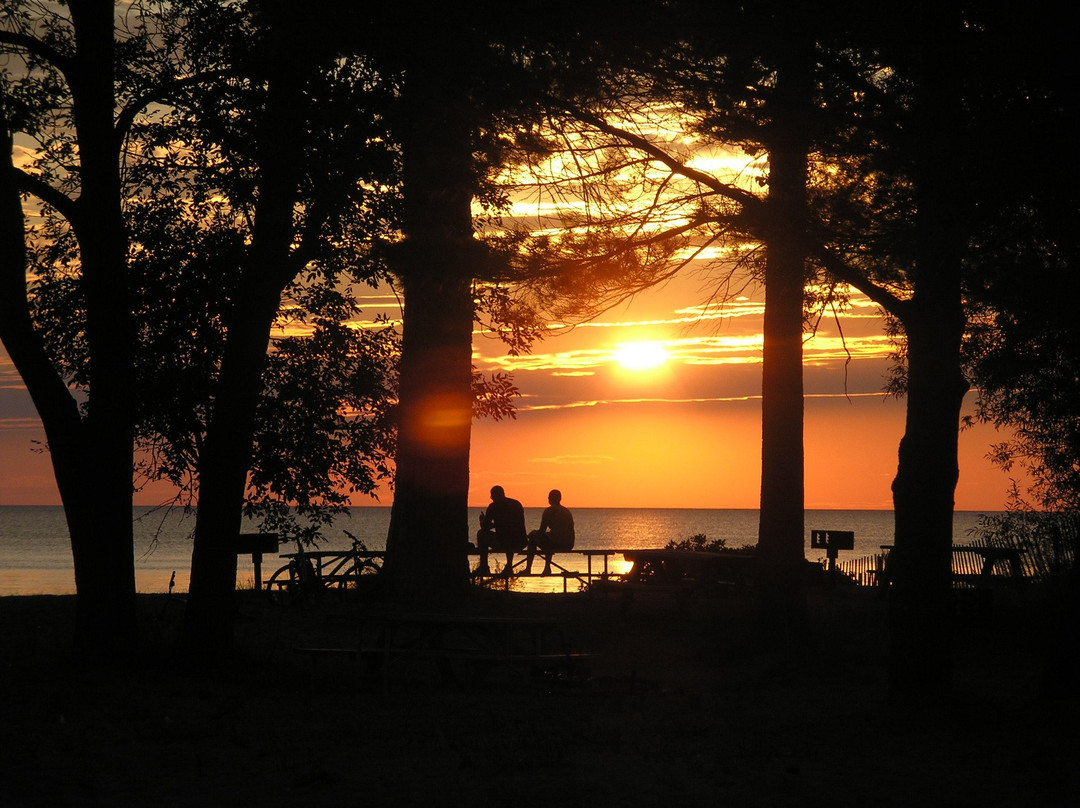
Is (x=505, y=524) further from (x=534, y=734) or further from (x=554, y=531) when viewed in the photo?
→ (x=534, y=734)

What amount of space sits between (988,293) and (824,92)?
355 cm

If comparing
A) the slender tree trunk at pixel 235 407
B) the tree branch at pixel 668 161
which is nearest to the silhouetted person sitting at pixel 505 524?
the slender tree trunk at pixel 235 407

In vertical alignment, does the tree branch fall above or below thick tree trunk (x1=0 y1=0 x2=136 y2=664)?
above

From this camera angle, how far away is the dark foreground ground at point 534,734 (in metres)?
6.14

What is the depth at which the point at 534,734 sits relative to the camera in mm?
7746

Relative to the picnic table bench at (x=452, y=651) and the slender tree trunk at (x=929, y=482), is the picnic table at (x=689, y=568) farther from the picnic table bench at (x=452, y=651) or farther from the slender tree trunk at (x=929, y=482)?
the slender tree trunk at (x=929, y=482)

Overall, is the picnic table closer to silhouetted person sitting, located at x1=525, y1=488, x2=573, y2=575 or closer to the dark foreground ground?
silhouetted person sitting, located at x1=525, y1=488, x2=573, y2=575

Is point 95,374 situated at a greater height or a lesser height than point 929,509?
greater

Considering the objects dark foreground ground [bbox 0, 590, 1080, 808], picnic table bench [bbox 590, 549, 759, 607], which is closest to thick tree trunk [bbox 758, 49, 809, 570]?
picnic table bench [bbox 590, 549, 759, 607]

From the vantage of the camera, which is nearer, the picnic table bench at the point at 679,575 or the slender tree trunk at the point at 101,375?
the slender tree trunk at the point at 101,375

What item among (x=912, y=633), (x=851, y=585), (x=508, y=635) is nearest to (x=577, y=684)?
(x=508, y=635)

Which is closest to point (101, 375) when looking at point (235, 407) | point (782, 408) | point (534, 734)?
point (235, 407)

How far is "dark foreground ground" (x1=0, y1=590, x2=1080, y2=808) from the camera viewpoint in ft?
20.1

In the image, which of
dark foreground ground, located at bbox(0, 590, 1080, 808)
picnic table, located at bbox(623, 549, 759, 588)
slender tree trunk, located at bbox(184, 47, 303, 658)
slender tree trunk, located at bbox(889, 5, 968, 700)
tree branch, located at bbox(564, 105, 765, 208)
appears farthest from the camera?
picnic table, located at bbox(623, 549, 759, 588)
